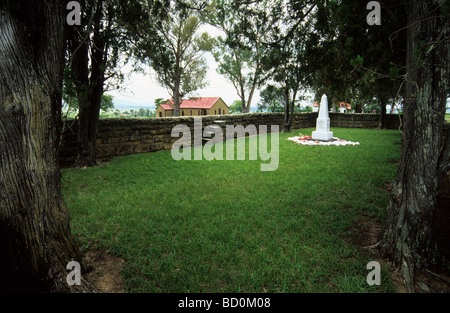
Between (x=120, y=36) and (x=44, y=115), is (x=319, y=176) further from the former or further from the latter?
(x=120, y=36)

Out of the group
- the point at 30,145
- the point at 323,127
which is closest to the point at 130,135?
the point at 30,145

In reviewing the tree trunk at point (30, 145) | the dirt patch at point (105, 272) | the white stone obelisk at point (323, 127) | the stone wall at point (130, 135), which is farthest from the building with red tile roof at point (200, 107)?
the tree trunk at point (30, 145)

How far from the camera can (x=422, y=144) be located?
2336mm

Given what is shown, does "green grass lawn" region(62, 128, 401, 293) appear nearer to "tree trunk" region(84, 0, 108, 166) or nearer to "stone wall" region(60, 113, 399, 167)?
"tree trunk" region(84, 0, 108, 166)

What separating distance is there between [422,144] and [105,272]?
12.2 ft

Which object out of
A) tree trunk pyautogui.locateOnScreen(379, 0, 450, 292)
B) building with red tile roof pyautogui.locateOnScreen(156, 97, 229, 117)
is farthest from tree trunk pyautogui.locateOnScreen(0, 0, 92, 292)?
building with red tile roof pyautogui.locateOnScreen(156, 97, 229, 117)

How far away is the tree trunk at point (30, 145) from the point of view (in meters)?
1.71

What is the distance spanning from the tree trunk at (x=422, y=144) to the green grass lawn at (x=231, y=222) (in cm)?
46

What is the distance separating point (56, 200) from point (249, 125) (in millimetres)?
11874

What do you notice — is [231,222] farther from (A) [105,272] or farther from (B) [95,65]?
(B) [95,65]

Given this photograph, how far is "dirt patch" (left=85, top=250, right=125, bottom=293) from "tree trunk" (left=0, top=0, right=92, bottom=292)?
0.25 metres

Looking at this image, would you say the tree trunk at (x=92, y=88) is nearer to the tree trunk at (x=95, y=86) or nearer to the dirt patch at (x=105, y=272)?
the tree trunk at (x=95, y=86)

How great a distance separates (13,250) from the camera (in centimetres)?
181
